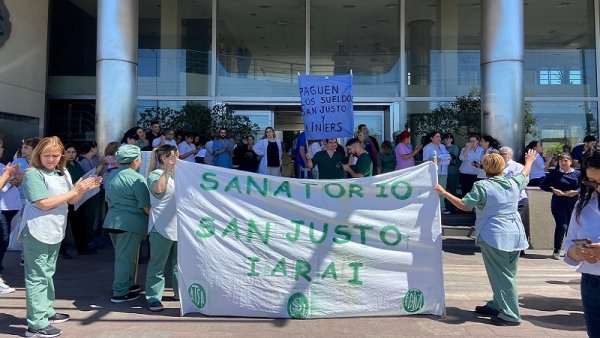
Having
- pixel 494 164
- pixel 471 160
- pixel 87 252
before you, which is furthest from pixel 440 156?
pixel 87 252

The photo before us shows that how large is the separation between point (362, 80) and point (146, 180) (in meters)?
10.1

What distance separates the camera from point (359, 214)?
5.13 m

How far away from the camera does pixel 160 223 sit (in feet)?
17.5

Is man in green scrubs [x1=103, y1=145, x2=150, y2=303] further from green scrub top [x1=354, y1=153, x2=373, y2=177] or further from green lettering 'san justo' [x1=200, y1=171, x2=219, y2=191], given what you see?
green scrub top [x1=354, y1=153, x2=373, y2=177]

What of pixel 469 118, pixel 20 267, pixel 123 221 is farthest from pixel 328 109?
pixel 469 118

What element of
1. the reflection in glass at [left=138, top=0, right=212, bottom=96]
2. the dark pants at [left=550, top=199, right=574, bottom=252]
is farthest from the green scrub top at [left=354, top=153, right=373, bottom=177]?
the reflection in glass at [left=138, top=0, right=212, bottom=96]

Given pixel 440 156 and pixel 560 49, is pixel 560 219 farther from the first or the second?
pixel 560 49

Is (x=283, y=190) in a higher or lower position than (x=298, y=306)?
higher

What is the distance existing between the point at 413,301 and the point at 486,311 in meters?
0.81

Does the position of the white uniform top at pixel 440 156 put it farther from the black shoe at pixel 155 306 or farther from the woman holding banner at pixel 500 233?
the black shoe at pixel 155 306

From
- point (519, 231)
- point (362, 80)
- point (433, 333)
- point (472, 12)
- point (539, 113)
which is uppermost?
point (472, 12)

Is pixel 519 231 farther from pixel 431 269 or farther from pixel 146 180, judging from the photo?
pixel 146 180

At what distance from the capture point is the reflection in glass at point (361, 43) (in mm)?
14688

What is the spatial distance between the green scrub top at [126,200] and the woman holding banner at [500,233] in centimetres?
316
